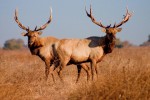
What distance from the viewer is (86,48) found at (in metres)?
13.6

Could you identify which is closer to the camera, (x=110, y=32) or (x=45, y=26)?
(x=110, y=32)

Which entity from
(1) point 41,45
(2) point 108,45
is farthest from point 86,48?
(1) point 41,45

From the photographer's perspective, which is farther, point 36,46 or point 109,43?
point 36,46

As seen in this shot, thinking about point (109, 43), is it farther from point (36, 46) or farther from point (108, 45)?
point (36, 46)

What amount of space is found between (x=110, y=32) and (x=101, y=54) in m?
0.79

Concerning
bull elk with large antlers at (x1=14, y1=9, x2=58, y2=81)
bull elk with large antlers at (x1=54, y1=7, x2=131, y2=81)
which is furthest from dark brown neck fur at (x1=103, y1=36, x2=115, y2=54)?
bull elk with large antlers at (x1=14, y1=9, x2=58, y2=81)

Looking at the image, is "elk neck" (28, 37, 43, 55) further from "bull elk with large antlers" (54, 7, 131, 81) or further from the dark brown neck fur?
the dark brown neck fur

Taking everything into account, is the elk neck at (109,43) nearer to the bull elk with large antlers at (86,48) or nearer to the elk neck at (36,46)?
the bull elk with large antlers at (86,48)

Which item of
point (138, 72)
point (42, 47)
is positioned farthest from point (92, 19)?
point (138, 72)

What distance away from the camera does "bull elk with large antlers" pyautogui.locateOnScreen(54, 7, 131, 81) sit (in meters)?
13.4

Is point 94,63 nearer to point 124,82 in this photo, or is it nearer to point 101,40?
point 101,40

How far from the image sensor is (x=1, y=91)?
8.20m

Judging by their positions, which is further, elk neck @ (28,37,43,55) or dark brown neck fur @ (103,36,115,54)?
elk neck @ (28,37,43,55)

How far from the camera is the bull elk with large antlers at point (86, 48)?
1341 centimetres
